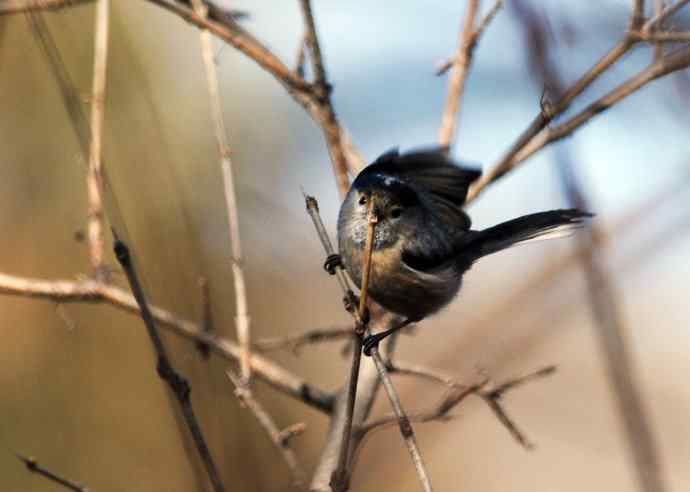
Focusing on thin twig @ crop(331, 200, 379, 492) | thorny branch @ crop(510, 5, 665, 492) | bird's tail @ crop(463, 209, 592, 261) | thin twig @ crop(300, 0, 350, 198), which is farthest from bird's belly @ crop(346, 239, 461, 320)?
thin twig @ crop(331, 200, 379, 492)

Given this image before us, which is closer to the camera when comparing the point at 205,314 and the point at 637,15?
the point at 637,15

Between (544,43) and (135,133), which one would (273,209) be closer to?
(135,133)

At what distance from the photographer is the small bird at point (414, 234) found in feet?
7.68

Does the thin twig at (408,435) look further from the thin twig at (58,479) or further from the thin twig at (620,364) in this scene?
the thin twig at (58,479)

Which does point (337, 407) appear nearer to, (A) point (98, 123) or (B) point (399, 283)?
(B) point (399, 283)

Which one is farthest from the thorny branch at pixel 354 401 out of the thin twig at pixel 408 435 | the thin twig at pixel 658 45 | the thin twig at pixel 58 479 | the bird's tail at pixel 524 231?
the thin twig at pixel 658 45

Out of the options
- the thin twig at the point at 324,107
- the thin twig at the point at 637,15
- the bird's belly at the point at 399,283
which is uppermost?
the thin twig at the point at 324,107

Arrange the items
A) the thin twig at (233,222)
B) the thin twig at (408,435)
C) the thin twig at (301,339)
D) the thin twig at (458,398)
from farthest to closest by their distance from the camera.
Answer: the thin twig at (301,339), the thin twig at (233,222), the thin twig at (458,398), the thin twig at (408,435)

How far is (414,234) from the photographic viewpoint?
2482 millimetres

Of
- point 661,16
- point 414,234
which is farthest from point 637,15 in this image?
point 414,234

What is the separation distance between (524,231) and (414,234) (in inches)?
14.2

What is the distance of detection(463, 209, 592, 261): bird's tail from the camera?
2033mm

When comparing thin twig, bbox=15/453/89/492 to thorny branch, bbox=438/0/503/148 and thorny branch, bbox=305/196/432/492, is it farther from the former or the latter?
thorny branch, bbox=438/0/503/148

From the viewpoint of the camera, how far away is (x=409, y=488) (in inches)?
138
